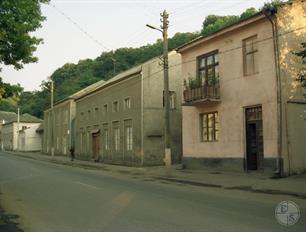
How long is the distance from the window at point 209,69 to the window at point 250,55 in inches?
88.5

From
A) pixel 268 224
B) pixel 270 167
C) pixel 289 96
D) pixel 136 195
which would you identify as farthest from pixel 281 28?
pixel 268 224

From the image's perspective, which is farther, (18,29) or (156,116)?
(156,116)

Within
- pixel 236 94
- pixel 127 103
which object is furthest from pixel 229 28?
pixel 127 103

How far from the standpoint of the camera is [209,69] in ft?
84.3

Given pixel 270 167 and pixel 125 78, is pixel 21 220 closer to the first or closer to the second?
pixel 270 167

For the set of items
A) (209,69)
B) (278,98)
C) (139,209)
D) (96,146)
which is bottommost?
(139,209)

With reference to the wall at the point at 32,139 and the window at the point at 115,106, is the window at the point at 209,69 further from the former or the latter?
the wall at the point at 32,139

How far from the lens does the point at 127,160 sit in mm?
35500

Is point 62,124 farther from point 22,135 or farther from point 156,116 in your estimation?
point 22,135

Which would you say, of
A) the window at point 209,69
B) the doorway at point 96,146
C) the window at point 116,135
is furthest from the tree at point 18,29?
the doorway at point 96,146

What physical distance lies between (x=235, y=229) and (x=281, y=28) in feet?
47.5

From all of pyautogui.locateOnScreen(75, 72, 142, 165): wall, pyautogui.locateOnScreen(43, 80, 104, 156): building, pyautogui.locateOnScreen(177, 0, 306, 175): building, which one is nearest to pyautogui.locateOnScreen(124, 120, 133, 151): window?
pyautogui.locateOnScreen(75, 72, 142, 165): wall

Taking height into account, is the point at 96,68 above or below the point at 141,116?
above

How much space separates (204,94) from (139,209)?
539 inches
